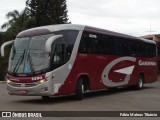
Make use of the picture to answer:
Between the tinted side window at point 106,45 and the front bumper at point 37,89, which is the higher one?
the tinted side window at point 106,45

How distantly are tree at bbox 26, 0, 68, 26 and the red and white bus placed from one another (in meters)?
35.9

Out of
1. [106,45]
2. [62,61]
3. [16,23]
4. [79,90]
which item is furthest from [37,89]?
[16,23]

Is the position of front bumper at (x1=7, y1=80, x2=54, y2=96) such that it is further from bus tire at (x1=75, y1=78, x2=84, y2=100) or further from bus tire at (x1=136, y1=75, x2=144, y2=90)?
bus tire at (x1=136, y1=75, x2=144, y2=90)

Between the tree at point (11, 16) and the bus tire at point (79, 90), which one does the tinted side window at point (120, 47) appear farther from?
the tree at point (11, 16)

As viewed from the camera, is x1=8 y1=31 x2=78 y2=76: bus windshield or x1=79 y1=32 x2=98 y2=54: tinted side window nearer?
x1=8 y1=31 x2=78 y2=76: bus windshield

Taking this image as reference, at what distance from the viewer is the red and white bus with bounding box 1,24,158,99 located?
54.7 ft

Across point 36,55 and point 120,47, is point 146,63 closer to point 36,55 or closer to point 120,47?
point 120,47

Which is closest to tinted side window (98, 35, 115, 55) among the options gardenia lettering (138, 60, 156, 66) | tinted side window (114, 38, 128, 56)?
tinted side window (114, 38, 128, 56)

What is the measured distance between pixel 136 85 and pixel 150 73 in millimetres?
2358

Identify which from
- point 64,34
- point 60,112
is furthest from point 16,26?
point 60,112

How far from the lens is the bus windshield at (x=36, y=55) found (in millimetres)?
16719

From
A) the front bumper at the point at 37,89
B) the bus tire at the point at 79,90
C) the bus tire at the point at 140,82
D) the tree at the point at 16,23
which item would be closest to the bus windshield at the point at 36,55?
the front bumper at the point at 37,89

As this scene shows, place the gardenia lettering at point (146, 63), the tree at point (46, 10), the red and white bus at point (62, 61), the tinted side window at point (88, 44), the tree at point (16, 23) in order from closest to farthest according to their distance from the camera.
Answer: the red and white bus at point (62, 61) < the tinted side window at point (88, 44) < the gardenia lettering at point (146, 63) < the tree at point (16, 23) < the tree at point (46, 10)

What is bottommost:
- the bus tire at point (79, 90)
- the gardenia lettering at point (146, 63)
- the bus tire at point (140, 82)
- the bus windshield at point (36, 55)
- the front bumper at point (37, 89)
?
the bus tire at point (140, 82)
